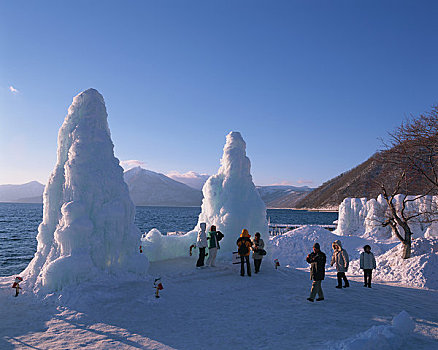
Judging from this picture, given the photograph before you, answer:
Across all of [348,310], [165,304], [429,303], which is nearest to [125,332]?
[165,304]

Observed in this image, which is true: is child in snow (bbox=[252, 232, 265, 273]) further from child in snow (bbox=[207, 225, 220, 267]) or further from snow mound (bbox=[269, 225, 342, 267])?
snow mound (bbox=[269, 225, 342, 267])

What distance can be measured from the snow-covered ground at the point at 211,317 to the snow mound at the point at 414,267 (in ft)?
9.32

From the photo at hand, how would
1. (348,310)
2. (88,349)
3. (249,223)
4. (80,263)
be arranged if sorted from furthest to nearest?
(249,223)
(80,263)
(348,310)
(88,349)

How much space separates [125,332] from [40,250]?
19.1ft

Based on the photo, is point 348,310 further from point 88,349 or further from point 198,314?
point 88,349

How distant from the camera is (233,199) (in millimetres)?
18453

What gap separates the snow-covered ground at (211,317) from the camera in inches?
287

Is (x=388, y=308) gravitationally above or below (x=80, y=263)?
below

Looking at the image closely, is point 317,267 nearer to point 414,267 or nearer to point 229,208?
point 229,208

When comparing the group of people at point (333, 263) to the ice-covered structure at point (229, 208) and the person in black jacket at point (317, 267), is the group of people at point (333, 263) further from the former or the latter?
the ice-covered structure at point (229, 208)

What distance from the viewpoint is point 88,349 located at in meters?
7.02

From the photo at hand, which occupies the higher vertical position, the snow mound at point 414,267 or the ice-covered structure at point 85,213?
the ice-covered structure at point 85,213

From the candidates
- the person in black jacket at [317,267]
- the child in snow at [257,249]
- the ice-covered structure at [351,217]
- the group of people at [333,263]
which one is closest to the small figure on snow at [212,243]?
the child in snow at [257,249]

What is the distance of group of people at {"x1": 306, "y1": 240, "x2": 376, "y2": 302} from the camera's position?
10.3 m
